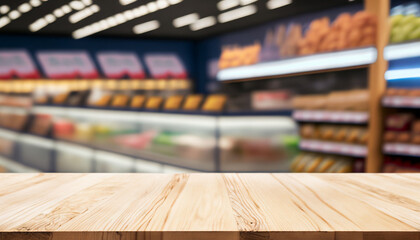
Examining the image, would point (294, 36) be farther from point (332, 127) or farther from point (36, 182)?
point (36, 182)

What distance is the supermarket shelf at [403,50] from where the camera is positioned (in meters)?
3.19

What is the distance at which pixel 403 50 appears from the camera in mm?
3299

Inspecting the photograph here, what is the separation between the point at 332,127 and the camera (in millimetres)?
3811

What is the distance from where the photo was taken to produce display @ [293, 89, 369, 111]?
3.57 meters

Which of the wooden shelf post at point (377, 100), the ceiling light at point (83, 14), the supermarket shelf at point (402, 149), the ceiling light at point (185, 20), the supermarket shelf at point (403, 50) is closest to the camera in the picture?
the supermarket shelf at point (403, 50)

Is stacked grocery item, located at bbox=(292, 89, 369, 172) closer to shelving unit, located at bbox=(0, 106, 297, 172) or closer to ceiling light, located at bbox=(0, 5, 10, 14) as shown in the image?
shelving unit, located at bbox=(0, 106, 297, 172)

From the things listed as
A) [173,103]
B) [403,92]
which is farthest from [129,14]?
[403,92]

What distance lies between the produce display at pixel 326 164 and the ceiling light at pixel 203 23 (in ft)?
21.4

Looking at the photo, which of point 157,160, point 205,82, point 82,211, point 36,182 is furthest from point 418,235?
point 205,82

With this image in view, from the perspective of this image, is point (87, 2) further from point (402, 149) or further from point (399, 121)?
point (402, 149)

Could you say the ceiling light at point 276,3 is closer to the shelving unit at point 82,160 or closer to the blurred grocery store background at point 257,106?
the blurred grocery store background at point 257,106

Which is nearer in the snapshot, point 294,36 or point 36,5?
point 294,36

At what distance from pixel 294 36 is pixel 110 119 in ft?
8.35

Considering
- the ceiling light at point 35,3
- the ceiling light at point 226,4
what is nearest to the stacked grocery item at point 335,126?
the ceiling light at point 226,4
